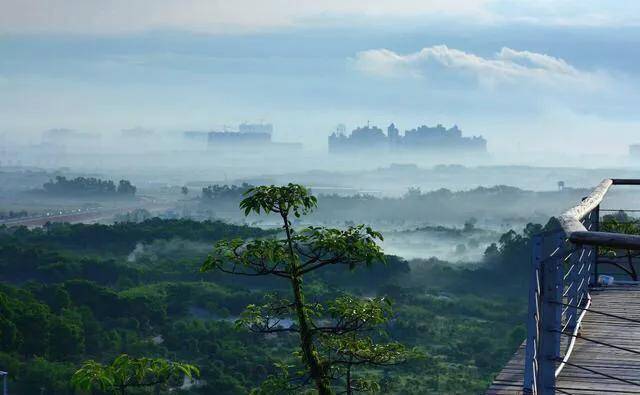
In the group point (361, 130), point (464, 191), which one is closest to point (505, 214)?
point (464, 191)

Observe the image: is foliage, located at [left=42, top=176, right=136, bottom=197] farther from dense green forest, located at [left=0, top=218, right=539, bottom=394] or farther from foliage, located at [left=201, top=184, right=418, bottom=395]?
foliage, located at [left=201, top=184, right=418, bottom=395]

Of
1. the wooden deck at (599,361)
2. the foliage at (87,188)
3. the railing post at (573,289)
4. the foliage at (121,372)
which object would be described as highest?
the railing post at (573,289)

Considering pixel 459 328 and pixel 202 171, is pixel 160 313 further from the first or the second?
pixel 202 171

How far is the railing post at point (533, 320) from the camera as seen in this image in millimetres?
2307

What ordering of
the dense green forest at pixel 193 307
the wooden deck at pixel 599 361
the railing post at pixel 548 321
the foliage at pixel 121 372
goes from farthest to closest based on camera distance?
the dense green forest at pixel 193 307 → the foliage at pixel 121 372 → the wooden deck at pixel 599 361 → the railing post at pixel 548 321

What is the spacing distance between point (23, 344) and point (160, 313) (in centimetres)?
904

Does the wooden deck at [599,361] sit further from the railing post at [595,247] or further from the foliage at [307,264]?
the foliage at [307,264]

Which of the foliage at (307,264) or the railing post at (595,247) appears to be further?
the railing post at (595,247)

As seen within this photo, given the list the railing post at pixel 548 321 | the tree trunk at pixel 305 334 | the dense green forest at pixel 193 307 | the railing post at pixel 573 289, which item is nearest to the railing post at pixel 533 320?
the railing post at pixel 548 321

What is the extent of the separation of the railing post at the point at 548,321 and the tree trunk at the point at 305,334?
1.85 m

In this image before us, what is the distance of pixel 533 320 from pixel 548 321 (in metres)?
0.09

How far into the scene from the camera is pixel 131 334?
37219 mm

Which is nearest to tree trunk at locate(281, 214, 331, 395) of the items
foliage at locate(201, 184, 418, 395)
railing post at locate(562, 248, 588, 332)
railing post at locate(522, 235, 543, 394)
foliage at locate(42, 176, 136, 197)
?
foliage at locate(201, 184, 418, 395)

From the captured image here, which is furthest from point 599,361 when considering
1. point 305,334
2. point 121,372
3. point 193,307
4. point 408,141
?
point 408,141
